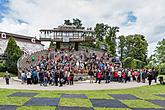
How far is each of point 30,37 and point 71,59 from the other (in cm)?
3833

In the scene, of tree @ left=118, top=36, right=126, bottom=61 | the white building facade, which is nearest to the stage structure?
the white building facade

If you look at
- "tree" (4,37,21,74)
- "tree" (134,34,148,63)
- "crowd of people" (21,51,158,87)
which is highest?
"tree" (134,34,148,63)

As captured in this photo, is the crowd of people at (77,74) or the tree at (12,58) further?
the tree at (12,58)

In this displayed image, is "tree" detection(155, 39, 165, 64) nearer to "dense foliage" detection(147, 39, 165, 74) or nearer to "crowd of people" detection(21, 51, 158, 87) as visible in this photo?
"dense foliage" detection(147, 39, 165, 74)

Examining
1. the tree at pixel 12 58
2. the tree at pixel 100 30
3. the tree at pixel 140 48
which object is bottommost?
the tree at pixel 12 58

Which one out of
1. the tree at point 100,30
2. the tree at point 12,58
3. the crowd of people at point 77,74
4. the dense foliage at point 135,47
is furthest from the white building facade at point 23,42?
the crowd of people at point 77,74

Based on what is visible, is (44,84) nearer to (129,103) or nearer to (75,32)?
(129,103)

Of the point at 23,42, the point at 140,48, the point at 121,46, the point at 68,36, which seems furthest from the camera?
the point at 121,46

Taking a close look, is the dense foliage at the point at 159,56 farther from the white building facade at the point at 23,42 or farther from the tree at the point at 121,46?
the white building facade at the point at 23,42

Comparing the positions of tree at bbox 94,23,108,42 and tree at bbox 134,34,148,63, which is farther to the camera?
tree at bbox 94,23,108,42

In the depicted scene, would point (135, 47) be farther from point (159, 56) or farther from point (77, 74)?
point (77, 74)

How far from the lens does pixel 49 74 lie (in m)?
27.2

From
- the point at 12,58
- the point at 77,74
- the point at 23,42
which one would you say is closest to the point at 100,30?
the point at 23,42

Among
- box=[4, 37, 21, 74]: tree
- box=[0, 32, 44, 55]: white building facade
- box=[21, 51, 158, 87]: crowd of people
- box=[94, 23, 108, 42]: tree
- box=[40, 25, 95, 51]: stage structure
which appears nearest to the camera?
box=[21, 51, 158, 87]: crowd of people
